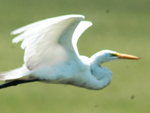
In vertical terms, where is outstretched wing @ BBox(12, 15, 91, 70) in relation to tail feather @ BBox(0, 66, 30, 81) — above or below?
above

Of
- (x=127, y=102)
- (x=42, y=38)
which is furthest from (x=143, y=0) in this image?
(x=42, y=38)

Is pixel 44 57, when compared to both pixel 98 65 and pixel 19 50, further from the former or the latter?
A: pixel 19 50

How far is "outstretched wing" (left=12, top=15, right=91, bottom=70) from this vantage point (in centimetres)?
286

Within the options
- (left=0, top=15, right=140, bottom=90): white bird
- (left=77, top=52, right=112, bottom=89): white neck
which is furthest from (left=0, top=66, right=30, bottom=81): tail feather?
(left=77, top=52, right=112, bottom=89): white neck

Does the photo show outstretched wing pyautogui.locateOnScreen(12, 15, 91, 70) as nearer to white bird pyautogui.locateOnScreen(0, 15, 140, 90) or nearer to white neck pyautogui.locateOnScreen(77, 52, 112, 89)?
white bird pyautogui.locateOnScreen(0, 15, 140, 90)

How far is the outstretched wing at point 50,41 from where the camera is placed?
9.39ft

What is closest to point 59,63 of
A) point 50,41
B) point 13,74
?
point 50,41

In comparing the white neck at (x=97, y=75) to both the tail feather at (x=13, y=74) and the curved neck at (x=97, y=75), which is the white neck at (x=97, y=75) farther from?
the tail feather at (x=13, y=74)

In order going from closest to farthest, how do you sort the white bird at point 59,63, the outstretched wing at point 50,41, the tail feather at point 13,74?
the outstretched wing at point 50,41, the white bird at point 59,63, the tail feather at point 13,74

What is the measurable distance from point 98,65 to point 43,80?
0.40m

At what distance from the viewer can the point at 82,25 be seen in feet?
12.5

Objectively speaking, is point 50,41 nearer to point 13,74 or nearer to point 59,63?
point 59,63

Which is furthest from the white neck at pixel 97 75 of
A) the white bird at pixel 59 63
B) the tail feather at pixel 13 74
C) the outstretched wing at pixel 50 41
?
the tail feather at pixel 13 74

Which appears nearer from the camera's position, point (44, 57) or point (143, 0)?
point (44, 57)
